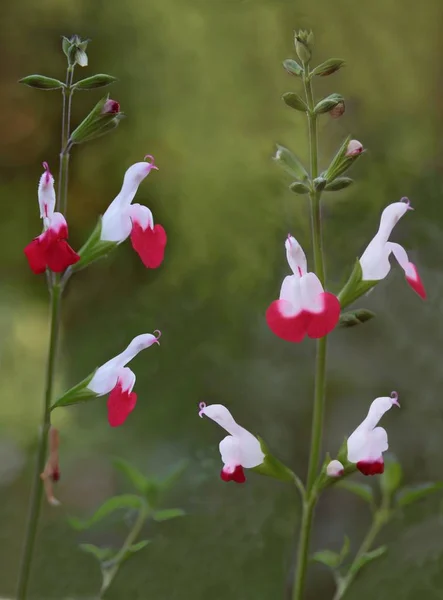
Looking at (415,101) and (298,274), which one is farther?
(415,101)

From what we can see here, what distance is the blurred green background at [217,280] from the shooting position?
95 cm

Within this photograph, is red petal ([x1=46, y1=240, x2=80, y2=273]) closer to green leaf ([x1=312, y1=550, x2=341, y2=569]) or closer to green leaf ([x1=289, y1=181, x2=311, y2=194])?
green leaf ([x1=289, y1=181, x2=311, y2=194])

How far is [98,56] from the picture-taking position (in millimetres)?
1094

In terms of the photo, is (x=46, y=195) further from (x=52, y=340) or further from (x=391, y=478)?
(x=391, y=478)

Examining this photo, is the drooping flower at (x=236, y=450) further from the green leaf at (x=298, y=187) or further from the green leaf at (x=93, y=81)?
the green leaf at (x=93, y=81)

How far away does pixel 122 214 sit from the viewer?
0.62 meters

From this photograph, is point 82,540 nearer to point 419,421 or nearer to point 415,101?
A: point 419,421

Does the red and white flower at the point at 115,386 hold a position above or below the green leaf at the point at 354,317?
below

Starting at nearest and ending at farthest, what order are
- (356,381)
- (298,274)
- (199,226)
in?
(298,274)
(356,381)
(199,226)

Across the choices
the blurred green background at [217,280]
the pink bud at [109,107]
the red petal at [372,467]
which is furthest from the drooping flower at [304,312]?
the blurred green background at [217,280]

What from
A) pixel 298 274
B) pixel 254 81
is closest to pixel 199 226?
pixel 254 81

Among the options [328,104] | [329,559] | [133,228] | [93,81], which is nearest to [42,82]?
[93,81]

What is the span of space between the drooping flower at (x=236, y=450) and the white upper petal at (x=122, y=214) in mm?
170

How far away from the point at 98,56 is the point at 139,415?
564 millimetres
